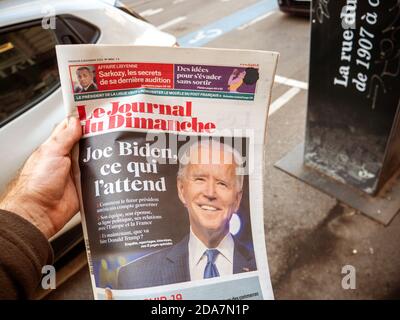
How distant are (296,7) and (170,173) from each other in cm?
480

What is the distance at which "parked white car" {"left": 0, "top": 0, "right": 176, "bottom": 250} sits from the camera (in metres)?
1.65

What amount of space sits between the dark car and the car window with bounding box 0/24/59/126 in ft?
13.5

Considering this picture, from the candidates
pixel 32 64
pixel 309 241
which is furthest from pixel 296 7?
pixel 32 64

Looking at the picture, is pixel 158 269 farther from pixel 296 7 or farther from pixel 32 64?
pixel 296 7

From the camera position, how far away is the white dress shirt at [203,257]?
101 centimetres

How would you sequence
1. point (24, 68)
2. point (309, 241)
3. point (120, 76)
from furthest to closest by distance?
1. point (309, 241)
2. point (24, 68)
3. point (120, 76)

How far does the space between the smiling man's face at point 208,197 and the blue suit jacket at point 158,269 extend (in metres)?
0.06

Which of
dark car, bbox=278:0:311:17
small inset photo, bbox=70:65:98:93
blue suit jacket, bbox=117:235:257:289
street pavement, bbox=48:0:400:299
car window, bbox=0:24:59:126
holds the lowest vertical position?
street pavement, bbox=48:0:400:299

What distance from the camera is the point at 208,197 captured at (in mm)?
1010

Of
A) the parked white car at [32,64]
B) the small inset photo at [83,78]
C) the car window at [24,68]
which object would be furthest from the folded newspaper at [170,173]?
the car window at [24,68]

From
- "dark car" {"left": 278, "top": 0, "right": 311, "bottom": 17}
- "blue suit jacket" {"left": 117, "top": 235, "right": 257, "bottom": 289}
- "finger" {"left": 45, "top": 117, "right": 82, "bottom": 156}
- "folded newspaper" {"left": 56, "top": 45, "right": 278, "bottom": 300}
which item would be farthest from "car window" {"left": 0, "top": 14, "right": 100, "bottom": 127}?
"dark car" {"left": 278, "top": 0, "right": 311, "bottom": 17}

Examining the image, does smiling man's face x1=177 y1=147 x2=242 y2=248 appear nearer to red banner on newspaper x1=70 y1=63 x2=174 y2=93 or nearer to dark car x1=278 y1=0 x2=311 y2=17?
red banner on newspaper x1=70 y1=63 x2=174 y2=93
